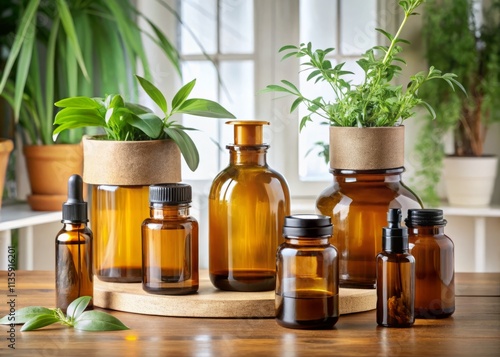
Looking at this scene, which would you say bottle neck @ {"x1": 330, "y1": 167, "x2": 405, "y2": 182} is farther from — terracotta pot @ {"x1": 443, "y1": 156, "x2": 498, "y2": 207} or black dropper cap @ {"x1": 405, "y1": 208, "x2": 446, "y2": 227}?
terracotta pot @ {"x1": 443, "y1": 156, "x2": 498, "y2": 207}

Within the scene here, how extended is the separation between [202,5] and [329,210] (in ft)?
6.10

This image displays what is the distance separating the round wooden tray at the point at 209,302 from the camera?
1.24 metres

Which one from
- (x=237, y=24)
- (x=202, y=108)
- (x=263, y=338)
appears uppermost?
(x=237, y=24)

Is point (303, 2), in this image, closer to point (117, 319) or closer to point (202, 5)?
point (202, 5)

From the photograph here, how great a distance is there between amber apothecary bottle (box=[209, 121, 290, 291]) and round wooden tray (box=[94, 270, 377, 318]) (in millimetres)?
35

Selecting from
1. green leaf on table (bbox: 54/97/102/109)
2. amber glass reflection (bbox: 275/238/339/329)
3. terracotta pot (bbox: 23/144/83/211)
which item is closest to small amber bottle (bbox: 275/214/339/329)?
amber glass reflection (bbox: 275/238/339/329)

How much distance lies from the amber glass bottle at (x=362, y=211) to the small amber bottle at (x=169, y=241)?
0.23 meters

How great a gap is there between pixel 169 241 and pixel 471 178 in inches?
69.3

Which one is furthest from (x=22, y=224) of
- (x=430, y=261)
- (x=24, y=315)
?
(x=430, y=261)

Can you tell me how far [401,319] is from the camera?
1.17 m

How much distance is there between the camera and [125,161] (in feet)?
4.39

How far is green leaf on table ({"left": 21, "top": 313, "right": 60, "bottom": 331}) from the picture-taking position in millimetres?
1173

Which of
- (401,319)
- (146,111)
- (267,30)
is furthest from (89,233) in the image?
(267,30)

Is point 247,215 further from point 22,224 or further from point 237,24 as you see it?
point 237,24
